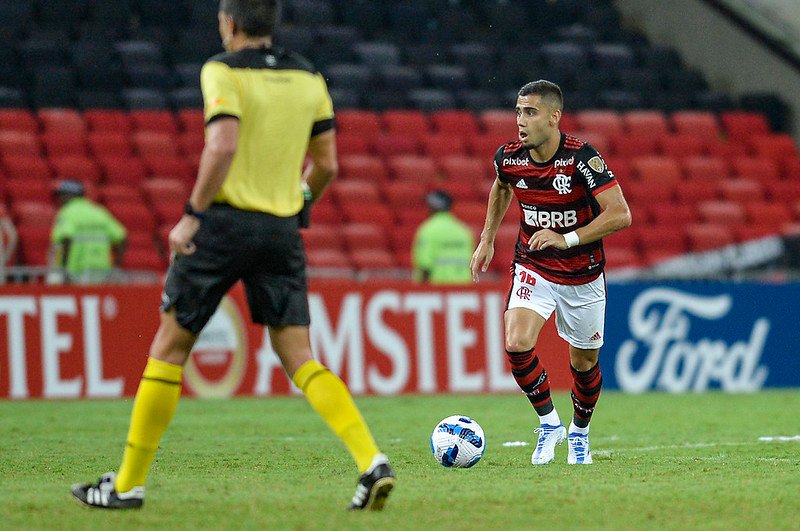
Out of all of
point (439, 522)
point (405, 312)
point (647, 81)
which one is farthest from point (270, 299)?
point (647, 81)

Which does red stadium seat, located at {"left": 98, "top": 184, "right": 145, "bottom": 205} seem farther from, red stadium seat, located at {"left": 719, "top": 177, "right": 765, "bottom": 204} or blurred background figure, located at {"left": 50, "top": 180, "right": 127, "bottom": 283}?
red stadium seat, located at {"left": 719, "top": 177, "right": 765, "bottom": 204}

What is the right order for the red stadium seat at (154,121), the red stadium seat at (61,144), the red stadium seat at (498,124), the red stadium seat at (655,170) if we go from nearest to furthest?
the red stadium seat at (61,144) → the red stadium seat at (154,121) → the red stadium seat at (655,170) → the red stadium seat at (498,124)

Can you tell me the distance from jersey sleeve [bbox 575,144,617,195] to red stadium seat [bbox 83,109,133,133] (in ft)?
40.7

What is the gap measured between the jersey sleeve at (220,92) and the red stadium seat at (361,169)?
45.6 feet

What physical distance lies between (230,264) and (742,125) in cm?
1826

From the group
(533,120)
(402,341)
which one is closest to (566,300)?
(533,120)

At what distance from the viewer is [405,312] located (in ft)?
48.0

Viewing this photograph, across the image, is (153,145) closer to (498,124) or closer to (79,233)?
(79,233)

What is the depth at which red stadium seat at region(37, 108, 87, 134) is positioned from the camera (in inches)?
745

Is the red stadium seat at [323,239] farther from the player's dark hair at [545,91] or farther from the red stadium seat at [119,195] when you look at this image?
the player's dark hair at [545,91]

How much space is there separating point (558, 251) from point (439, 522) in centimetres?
299

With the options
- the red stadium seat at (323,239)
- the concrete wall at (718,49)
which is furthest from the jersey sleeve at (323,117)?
the concrete wall at (718,49)

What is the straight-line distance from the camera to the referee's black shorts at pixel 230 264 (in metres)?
5.64

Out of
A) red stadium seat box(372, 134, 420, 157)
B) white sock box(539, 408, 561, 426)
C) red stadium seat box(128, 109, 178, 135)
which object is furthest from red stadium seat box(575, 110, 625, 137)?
white sock box(539, 408, 561, 426)
